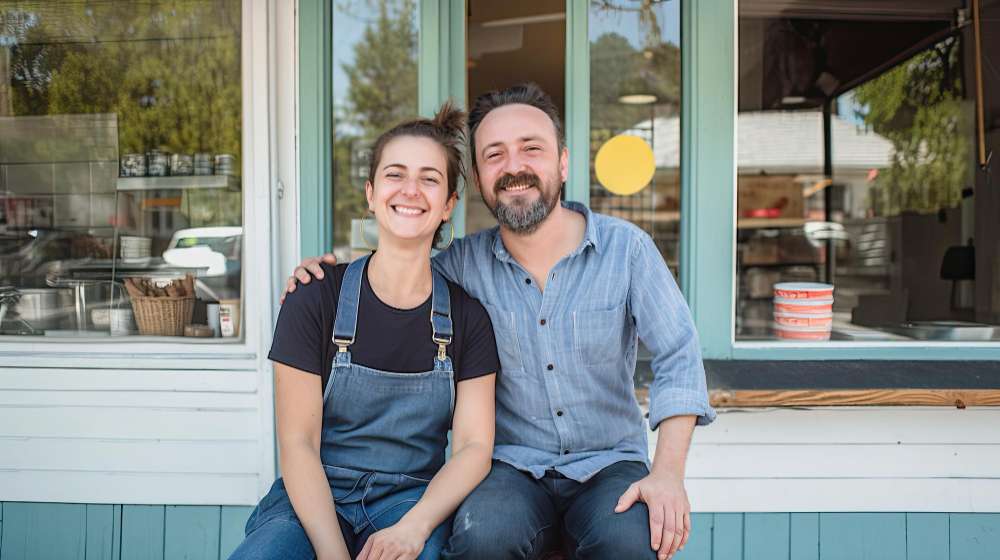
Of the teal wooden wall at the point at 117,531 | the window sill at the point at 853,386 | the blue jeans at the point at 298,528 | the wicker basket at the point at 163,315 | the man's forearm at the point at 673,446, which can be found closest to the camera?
the blue jeans at the point at 298,528

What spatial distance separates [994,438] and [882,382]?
1.90ft

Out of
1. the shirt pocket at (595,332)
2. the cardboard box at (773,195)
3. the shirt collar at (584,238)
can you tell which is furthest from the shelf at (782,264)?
the shirt pocket at (595,332)

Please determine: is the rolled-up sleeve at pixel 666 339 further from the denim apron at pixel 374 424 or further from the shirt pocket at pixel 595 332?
the denim apron at pixel 374 424

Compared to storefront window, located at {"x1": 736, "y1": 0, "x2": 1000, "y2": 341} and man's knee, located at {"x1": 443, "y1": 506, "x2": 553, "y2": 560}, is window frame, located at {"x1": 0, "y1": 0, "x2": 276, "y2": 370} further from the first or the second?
storefront window, located at {"x1": 736, "y1": 0, "x2": 1000, "y2": 341}

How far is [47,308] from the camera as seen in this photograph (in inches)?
107

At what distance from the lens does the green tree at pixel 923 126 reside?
5.57 metres

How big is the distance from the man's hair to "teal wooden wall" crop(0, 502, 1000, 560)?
4.54 ft

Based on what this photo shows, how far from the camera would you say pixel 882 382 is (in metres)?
2.16

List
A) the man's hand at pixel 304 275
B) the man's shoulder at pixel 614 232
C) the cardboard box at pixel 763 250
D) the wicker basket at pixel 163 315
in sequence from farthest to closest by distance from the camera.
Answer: the cardboard box at pixel 763 250 < the wicker basket at pixel 163 315 < the man's shoulder at pixel 614 232 < the man's hand at pixel 304 275

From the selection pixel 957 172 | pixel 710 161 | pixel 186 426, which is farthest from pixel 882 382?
pixel 957 172

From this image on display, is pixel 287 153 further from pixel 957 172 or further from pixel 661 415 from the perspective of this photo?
pixel 957 172

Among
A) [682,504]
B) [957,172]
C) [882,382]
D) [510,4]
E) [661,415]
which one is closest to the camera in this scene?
[682,504]

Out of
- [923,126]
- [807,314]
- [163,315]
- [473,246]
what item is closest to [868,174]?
[923,126]

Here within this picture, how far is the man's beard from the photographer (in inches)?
70.3
